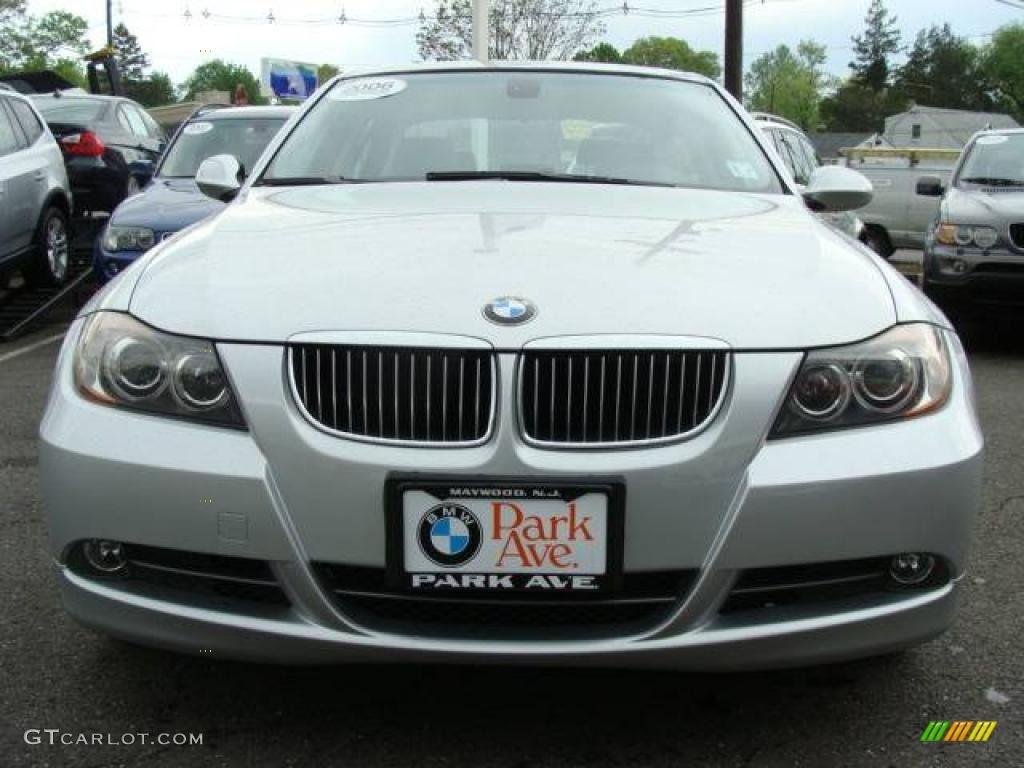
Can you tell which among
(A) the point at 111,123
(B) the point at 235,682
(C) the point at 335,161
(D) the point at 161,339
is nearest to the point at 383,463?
(D) the point at 161,339

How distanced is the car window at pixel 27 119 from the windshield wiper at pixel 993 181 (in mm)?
7421

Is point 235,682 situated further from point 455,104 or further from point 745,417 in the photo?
point 455,104

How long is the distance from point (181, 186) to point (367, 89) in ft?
15.0

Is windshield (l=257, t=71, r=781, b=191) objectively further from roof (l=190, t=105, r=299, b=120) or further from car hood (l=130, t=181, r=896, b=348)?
roof (l=190, t=105, r=299, b=120)

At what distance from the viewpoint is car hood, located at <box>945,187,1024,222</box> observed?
7.72m

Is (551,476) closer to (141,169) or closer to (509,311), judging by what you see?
(509,311)

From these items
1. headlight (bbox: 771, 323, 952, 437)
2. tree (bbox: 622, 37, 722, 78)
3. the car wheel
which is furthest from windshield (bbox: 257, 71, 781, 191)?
tree (bbox: 622, 37, 722, 78)

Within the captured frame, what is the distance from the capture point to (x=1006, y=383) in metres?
6.82

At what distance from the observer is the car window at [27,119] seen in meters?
8.66

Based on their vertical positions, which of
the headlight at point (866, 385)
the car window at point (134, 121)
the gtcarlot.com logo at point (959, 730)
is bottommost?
the gtcarlot.com logo at point (959, 730)

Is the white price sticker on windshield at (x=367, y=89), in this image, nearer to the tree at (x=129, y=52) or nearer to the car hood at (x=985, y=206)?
the car hood at (x=985, y=206)

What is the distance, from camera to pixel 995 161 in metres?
8.68

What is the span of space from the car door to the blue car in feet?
2.35

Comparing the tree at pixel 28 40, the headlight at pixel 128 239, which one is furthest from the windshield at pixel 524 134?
the tree at pixel 28 40
